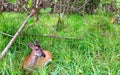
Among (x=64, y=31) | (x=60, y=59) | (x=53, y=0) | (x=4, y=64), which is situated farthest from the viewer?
(x=53, y=0)

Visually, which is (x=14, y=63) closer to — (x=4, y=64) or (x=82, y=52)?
(x=4, y=64)

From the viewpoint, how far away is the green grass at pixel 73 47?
322 centimetres

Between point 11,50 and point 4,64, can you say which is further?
point 11,50

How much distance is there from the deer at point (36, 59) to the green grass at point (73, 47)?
61mm

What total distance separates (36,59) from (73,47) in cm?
67

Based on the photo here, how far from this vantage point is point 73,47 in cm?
386

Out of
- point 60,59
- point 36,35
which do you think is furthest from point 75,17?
point 60,59

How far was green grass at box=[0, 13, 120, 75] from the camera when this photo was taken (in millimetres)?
3225

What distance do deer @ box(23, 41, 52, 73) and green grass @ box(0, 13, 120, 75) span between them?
61mm

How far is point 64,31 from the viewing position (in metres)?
4.31

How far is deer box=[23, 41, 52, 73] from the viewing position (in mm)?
3314

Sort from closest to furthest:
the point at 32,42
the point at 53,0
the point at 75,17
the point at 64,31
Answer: the point at 32,42
the point at 64,31
the point at 53,0
the point at 75,17

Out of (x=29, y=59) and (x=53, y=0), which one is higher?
(x=53, y=0)

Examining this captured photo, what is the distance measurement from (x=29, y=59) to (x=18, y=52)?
0.29m
